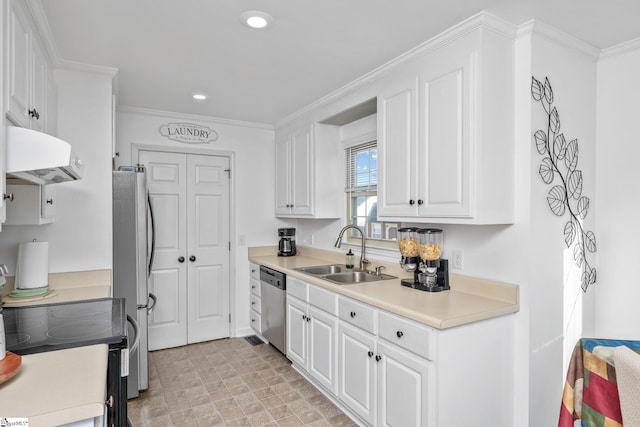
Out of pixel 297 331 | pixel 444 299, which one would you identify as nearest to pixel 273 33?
pixel 444 299

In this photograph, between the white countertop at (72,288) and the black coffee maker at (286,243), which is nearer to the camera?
the white countertop at (72,288)

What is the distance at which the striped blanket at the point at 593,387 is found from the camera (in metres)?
1.08

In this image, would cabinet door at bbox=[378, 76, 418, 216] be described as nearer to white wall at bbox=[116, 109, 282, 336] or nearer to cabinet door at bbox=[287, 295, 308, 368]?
cabinet door at bbox=[287, 295, 308, 368]

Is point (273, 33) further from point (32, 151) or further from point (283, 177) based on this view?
point (283, 177)

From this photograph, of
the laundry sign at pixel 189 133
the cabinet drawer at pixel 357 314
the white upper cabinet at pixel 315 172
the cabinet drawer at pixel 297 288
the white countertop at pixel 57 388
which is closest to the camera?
the white countertop at pixel 57 388

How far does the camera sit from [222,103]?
11.3 ft

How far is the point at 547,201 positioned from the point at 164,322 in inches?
140

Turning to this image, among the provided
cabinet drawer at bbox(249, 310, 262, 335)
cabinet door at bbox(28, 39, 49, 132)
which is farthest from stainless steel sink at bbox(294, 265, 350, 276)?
cabinet door at bbox(28, 39, 49, 132)

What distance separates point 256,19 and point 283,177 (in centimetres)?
225

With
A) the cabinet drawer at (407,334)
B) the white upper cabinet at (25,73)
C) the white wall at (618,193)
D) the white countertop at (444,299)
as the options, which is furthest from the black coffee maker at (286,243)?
the white wall at (618,193)

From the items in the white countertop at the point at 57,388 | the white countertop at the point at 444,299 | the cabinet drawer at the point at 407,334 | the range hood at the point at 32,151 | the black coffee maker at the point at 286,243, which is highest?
the range hood at the point at 32,151

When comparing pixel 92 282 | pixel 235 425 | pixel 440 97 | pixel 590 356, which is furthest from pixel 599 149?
pixel 92 282

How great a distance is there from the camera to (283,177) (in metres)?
4.10

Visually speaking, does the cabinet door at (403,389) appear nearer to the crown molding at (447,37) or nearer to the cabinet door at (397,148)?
the cabinet door at (397,148)
